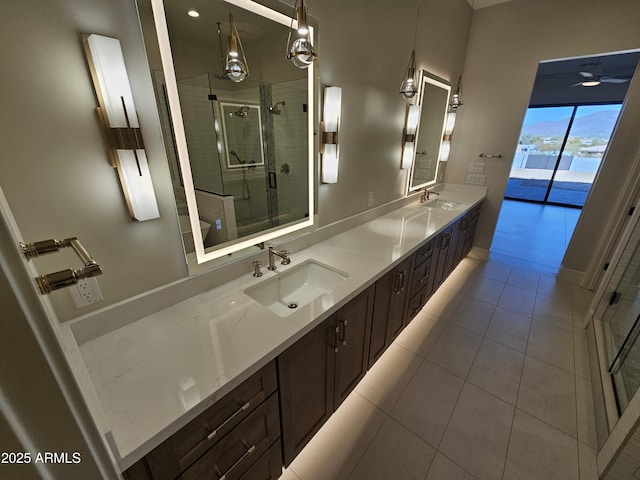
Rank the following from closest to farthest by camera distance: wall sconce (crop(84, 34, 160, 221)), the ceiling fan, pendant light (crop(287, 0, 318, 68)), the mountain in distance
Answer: wall sconce (crop(84, 34, 160, 221)), pendant light (crop(287, 0, 318, 68)), the ceiling fan, the mountain in distance

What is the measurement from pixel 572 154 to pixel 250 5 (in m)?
8.41

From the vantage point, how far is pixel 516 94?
2949 millimetres

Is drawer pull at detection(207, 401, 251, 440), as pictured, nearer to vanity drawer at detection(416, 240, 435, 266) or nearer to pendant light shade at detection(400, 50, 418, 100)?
vanity drawer at detection(416, 240, 435, 266)

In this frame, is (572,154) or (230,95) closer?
(230,95)

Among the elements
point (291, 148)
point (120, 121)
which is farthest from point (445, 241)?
point (120, 121)

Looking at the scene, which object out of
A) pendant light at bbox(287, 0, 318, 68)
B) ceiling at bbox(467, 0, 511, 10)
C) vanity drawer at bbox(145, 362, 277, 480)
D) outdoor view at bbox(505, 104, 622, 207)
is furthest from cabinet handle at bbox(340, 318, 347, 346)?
outdoor view at bbox(505, 104, 622, 207)

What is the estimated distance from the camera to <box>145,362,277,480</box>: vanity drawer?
0.72 m

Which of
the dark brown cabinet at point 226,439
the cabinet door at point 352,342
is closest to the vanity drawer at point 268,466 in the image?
the dark brown cabinet at point 226,439

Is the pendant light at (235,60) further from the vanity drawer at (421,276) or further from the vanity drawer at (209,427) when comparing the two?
the vanity drawer at (421,276)

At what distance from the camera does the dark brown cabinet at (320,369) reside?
3.53 ft

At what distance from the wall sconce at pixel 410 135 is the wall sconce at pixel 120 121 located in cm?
224

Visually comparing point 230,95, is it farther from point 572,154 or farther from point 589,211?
point 572,154

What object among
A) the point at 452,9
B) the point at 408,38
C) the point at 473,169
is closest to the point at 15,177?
the point at 408,38

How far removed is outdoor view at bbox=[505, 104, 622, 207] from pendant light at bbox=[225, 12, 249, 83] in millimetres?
6534
